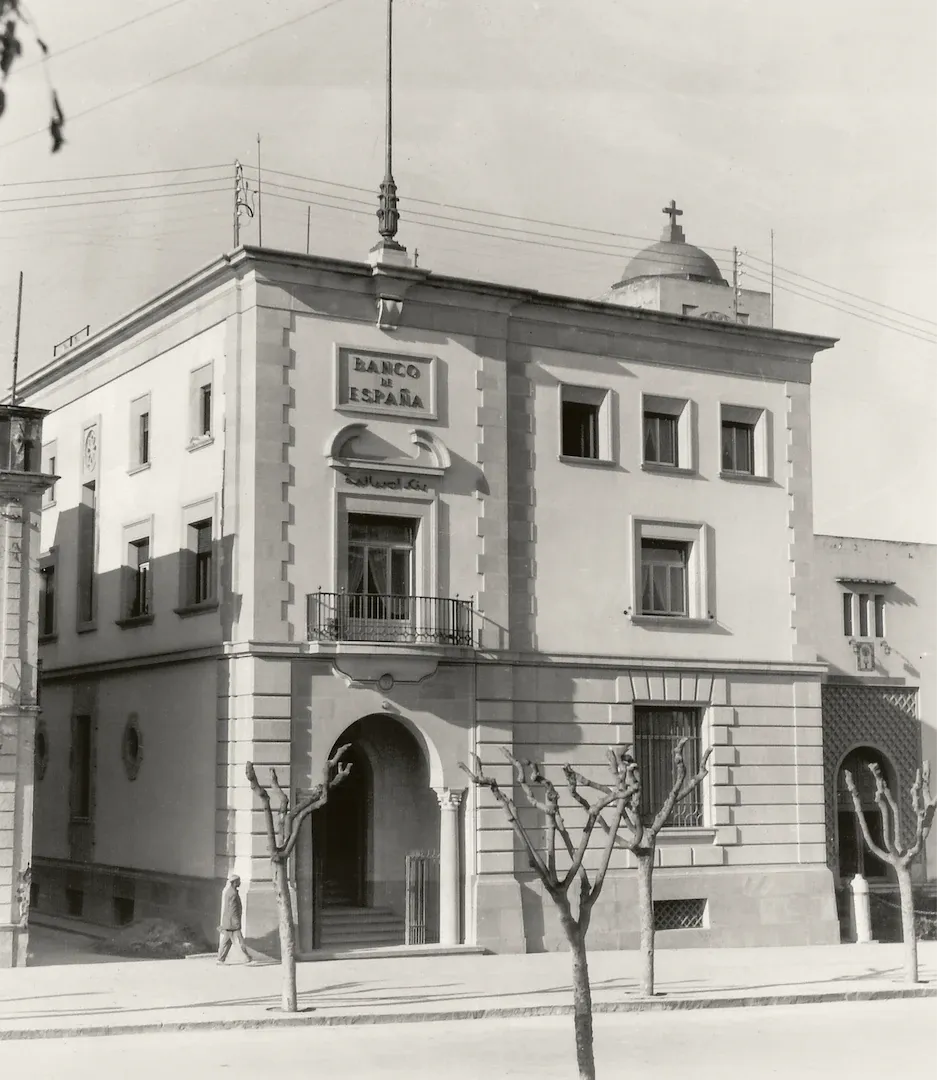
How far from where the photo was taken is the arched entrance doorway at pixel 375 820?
1278 inches

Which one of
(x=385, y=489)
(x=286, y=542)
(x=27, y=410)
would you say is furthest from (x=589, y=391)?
(x=27, y=410)

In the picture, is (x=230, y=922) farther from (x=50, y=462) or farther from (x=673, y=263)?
(x=673, y=263)

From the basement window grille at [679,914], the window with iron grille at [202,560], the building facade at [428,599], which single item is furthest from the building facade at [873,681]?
the window with iron grille at [202,560]

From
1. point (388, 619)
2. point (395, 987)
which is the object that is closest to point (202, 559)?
point (388, 619)

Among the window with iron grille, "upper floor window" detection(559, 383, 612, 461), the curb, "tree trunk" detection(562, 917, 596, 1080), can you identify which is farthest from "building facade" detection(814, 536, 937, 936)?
"tree trunk" detection(562, 917, 596, 1080)

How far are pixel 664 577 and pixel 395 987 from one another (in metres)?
12.8

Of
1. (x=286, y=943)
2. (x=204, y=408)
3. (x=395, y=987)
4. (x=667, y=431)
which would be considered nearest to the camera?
(x=286, y=943)

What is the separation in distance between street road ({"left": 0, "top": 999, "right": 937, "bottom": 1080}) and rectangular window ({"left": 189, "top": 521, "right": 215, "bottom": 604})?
1290 cm

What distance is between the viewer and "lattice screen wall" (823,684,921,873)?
134 feet

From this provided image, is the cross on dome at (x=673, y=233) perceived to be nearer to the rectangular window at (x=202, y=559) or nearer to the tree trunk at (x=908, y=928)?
the rectangular window at (x=202, y=559)

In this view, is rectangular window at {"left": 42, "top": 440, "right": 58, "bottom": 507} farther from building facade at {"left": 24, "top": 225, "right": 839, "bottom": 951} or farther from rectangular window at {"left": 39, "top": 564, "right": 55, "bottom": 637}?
building facade at {"left": 24, "top": 225, "right": 839, "bottom": 951}

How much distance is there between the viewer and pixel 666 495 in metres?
35.1

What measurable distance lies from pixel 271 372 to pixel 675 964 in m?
13.3

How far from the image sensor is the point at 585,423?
114ft
